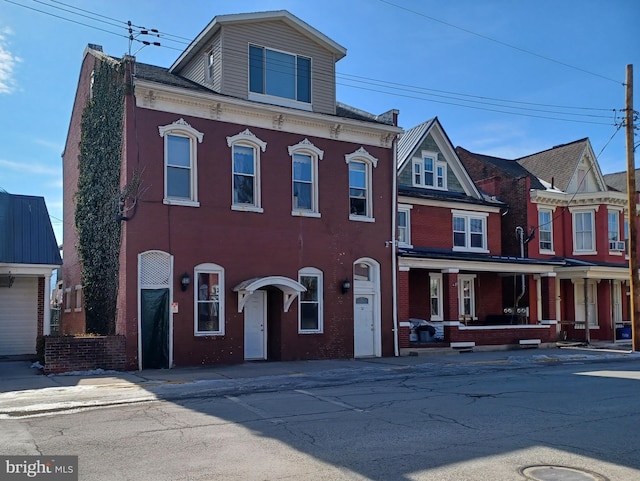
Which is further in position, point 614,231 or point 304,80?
point 614,231

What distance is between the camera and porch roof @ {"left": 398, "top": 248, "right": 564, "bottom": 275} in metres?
23.3

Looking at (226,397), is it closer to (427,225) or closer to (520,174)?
(427,225)

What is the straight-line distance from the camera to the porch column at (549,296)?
1080 inches

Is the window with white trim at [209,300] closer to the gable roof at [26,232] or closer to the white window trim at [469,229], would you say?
the gable roof at [26,232]

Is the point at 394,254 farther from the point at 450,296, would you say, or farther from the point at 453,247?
the point at 453,247

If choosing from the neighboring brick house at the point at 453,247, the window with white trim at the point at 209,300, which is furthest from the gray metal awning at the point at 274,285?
the neighboring brick house at the point at 453,247

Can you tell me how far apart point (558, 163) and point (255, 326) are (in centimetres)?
2051

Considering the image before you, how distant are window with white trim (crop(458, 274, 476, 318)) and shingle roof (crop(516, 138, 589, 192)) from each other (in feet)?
24.8

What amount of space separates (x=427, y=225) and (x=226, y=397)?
15984 mm

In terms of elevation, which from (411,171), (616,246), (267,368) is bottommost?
(267,368)

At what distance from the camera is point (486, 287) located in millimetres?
29094

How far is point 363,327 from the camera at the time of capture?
2216 cm

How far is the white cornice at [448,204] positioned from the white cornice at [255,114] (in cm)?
384

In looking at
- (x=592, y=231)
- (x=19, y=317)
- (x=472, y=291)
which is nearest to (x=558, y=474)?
(x=19, y=317)
